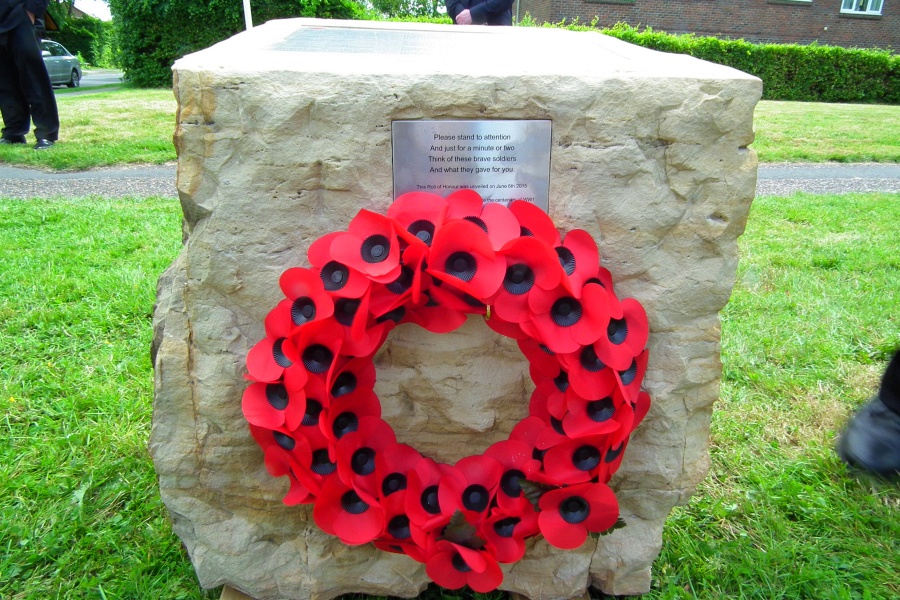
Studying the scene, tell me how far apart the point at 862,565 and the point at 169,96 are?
12.5 meters

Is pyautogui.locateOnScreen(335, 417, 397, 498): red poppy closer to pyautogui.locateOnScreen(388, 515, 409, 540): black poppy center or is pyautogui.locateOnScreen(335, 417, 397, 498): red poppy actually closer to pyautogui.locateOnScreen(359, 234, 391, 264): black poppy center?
pyautogui.locateOnScreen(388, 515, 409, 540): black poppy center

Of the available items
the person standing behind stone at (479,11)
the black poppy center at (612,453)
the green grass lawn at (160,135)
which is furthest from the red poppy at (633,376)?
the green grass lawn at (160,135)

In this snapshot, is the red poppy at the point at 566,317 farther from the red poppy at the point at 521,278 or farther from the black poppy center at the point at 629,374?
the black poppy center at the point at 629,374

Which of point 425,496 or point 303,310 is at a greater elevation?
point 303,310

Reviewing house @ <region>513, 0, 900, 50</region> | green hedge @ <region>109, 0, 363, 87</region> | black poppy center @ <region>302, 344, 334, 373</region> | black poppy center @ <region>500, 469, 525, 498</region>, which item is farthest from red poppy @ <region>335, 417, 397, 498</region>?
house @ <region>513, 0, 900, 50</region>

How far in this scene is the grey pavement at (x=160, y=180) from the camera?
19.8ft

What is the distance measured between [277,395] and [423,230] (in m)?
0.56

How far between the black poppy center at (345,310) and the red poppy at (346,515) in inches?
16.9

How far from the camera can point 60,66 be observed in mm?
17703

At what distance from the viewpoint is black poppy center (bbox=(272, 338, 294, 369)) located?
1649 mm

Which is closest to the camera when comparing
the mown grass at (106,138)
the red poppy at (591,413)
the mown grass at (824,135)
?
the red poppy at (591,413)

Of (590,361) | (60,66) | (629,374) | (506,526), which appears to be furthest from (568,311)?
(60,66)

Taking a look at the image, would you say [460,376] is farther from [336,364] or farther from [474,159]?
[474,159]

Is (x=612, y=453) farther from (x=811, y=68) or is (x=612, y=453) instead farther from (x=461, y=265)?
(x=811, y=68)
